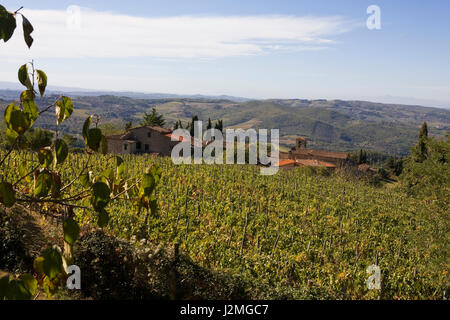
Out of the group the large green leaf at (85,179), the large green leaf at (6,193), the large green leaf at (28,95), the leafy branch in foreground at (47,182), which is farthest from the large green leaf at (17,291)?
the large green leaf at (28,95)

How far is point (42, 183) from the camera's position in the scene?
1.46m

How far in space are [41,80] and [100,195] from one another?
63cm

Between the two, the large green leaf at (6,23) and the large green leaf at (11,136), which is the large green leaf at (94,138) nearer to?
the large green leaf at (11,136)

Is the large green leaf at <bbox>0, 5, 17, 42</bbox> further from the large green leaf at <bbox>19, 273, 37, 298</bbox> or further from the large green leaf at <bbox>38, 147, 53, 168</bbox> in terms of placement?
the large green leaf at <bbox>19, 273, 37, 298</bbox>

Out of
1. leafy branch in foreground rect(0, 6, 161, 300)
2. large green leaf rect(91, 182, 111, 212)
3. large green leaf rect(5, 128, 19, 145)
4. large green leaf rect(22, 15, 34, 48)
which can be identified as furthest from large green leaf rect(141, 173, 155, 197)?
large green leaf rect(22, 15, 34, 48)

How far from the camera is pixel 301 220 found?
17.1 m

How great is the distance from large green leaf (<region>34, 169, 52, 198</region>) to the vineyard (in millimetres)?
3632

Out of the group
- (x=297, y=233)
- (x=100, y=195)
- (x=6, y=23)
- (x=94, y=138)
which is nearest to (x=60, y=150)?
(x=94, y=138)

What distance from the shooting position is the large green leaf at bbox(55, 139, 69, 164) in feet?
4.57

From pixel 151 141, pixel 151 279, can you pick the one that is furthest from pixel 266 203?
pixel 151 141

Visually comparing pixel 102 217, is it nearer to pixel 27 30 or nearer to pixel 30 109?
pixel 30 109

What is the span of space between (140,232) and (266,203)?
30.2 ft

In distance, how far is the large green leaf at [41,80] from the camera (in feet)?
4.75
